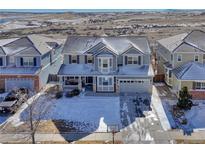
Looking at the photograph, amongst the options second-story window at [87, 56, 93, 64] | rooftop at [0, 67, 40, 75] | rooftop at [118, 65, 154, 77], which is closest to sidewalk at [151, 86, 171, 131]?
rooftop at [118, 65, 154, 77]

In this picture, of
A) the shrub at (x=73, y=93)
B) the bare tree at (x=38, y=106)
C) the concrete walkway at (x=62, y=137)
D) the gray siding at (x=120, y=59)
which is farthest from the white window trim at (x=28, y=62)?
the concrete walkway at (x=62, y=137)

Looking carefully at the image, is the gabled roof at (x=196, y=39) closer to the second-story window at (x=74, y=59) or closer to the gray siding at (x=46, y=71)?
the second-story window at (x=74, y=59)

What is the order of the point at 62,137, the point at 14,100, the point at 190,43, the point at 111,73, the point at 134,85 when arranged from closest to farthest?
the point at 62,137
the point at 14,100
the point at 134,85
the point at 111,73
the point at 190,43

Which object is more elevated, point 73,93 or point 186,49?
point 186,49

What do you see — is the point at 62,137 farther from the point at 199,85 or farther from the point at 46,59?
the point at 46,59

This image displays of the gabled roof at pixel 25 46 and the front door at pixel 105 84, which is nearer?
the front door at pixel 105 84

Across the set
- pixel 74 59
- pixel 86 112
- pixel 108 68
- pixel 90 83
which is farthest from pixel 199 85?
pixel 74 59
